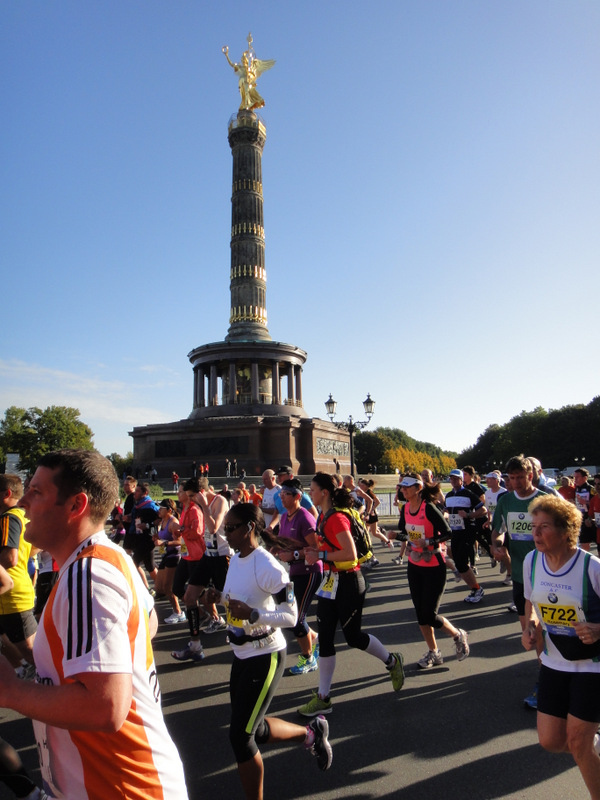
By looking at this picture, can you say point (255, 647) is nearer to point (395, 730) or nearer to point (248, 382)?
point (395, 730)

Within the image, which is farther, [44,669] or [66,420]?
[66,420]

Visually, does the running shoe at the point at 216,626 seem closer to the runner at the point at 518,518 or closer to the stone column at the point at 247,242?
the runner at the point at 518,518

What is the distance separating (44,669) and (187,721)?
3.65 metres

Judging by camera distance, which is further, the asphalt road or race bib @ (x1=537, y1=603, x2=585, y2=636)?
the asphalt road

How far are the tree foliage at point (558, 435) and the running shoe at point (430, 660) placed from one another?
227 feet

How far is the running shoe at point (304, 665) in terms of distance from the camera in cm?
596

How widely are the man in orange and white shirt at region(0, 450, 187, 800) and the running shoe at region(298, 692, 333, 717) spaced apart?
10.6 feet

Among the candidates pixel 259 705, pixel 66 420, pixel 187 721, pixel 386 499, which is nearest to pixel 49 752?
pixel 259 705

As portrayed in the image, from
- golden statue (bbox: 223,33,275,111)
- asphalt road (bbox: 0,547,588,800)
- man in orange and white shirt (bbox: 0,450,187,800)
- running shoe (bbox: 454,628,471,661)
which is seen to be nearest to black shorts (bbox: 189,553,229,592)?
asphalt road (bbox: 0,547,588,800)

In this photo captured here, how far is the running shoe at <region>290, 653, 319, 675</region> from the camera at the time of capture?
596 centimetres

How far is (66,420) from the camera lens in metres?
65.8

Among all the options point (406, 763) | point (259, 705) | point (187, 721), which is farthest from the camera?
point (187, 721)

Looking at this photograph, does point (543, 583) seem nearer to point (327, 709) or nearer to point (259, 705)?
point (259, 705)

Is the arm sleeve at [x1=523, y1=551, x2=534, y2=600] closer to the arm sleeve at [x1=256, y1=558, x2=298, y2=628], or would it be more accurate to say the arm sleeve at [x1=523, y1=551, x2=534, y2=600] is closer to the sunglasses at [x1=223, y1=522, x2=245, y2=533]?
the arm sleeve at [x1=256, y1=558, x2=298, y2=628]
